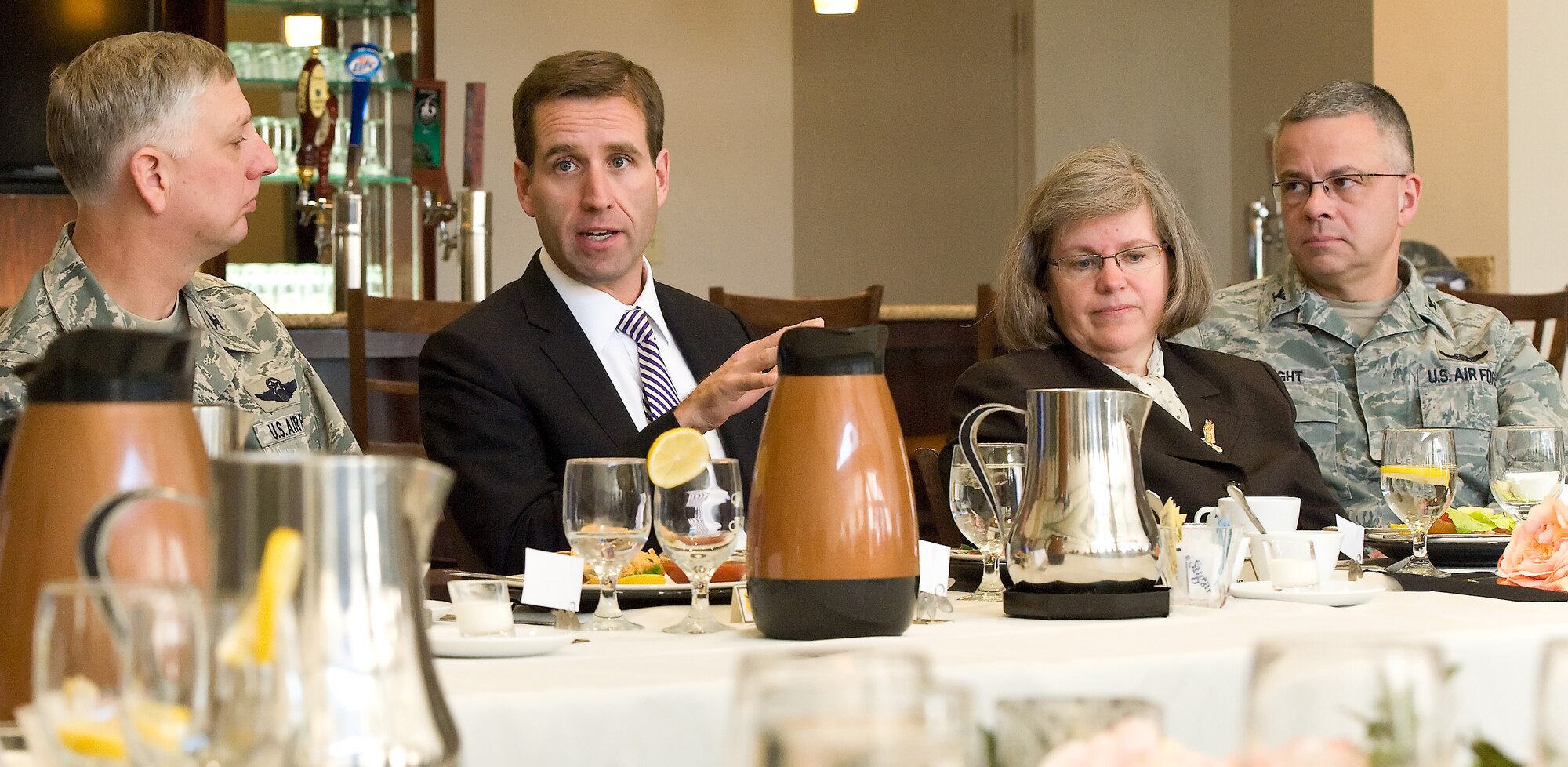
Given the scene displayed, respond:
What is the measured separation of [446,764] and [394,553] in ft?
0.30

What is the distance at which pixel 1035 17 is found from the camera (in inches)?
237

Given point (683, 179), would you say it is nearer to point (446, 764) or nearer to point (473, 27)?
point (473, 27)

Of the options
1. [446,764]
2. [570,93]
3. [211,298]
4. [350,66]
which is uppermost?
[350,66]

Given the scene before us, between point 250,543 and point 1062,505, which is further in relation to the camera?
point 1062,505

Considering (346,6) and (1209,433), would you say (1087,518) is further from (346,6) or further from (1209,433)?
(346,6)

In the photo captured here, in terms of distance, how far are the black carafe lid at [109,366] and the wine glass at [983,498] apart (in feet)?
2.78

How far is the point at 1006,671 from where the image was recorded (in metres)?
1.00

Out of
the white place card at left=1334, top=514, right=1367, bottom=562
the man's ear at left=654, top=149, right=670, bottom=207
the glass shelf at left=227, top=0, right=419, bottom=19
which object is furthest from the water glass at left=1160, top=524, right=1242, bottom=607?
the glass shelf at left=227, top=0, right=419, bottom=19

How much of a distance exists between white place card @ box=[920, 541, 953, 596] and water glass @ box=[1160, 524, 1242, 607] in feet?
0.62

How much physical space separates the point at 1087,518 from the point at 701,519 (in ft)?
1.00

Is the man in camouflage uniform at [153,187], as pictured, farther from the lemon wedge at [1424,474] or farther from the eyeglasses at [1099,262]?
the lemon wedge at [1424,474]

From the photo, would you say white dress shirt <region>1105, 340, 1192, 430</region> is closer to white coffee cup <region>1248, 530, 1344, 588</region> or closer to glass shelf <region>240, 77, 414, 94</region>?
white coffee cup <region>1248, 530, 1344, 588</region>

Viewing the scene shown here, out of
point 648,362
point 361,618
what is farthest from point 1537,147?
point 361,618

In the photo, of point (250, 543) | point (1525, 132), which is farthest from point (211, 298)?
point (1525, 132)
